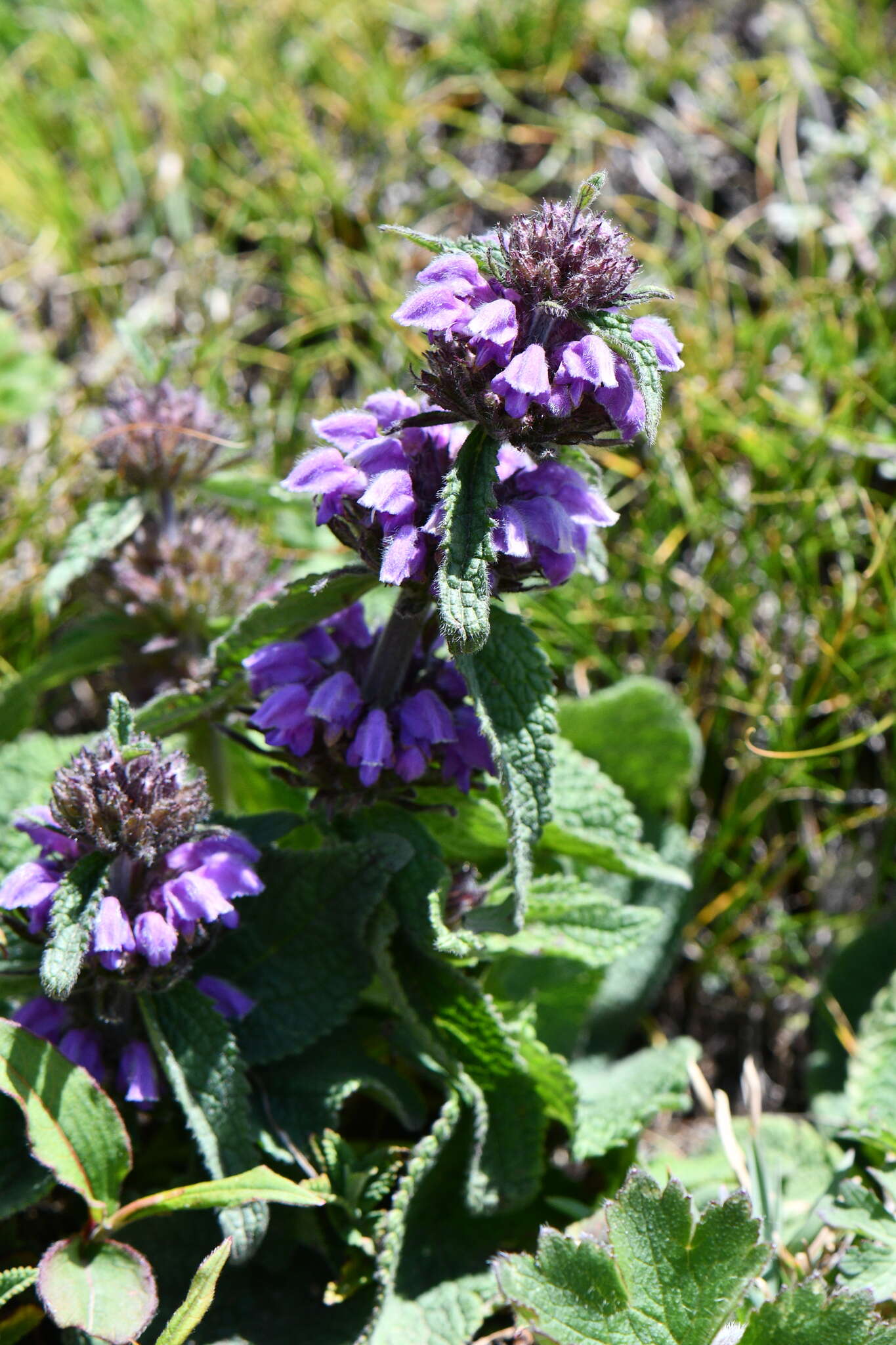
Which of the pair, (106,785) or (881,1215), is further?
(881,1215)

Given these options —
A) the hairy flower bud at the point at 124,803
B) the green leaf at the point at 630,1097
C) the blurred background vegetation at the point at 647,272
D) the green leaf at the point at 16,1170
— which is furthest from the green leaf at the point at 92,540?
the green leaf at the point at 630,1097

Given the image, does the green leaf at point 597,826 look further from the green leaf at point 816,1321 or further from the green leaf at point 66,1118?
the green leaf at point 66,1118

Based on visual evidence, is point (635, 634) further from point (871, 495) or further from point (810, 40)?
point (810, 40)

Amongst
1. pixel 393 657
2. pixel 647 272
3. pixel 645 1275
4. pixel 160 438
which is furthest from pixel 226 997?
pixel 647 272

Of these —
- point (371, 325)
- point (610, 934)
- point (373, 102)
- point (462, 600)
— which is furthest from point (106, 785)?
point (373, 102)

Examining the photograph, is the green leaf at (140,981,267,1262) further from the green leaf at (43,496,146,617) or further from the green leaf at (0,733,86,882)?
the green leaf at (43,496,146,617)

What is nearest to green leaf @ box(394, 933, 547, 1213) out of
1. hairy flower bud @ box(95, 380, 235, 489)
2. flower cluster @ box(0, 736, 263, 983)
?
flower cluster @ box(0, 736, 263, 983)

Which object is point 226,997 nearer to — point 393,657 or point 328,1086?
point 328,1086
